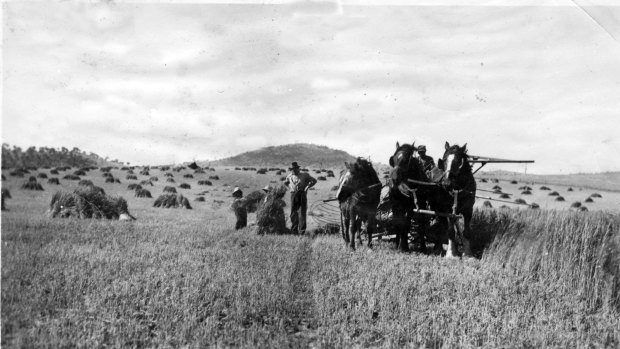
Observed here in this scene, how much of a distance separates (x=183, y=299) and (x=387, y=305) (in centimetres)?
316

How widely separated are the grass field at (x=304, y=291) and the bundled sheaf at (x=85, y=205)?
261 cm

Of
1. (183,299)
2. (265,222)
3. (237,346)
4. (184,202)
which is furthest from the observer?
(184,202)

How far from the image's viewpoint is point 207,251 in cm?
906

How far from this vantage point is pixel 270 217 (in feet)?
43.1

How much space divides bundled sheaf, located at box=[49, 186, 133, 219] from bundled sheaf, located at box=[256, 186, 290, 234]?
18.1ft

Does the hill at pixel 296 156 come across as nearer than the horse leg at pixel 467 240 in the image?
No

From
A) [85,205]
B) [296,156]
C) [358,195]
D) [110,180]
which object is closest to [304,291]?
[358,195]

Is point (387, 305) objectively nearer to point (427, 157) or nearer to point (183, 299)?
point (183, 299)

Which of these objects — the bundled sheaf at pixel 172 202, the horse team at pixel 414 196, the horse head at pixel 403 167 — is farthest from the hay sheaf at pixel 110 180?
the horse head at pixel 403 167

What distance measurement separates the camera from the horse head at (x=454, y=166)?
31.6 ft

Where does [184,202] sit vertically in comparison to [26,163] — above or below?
below

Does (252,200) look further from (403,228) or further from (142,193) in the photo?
(142,193)

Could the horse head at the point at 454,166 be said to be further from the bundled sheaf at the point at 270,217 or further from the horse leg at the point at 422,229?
the bundled sheaf at the point at 270,217

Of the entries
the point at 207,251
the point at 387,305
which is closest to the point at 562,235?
the point at 387,305
